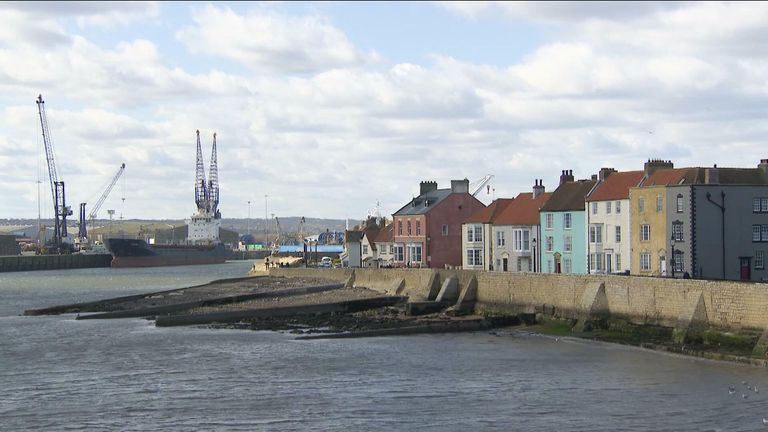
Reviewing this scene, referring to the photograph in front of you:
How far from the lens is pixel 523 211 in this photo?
81688 millimetres

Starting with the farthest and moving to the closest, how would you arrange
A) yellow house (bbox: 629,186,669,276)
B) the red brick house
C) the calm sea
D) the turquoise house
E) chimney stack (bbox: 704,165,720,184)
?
1. the red brick house
2. the turquoise house
3. yellow house (bbox: 629,186,669,276)
4. chimney stack (bbox: 704,165,720,184)
5. the calm sea

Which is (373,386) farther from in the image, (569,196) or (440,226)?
(440,226)

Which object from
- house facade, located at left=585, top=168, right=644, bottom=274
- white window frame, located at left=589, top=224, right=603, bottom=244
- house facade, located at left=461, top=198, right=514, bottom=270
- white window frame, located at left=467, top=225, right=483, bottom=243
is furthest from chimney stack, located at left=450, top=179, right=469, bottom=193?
white window frame, located at left=589, top=224, right=603, bottom=244

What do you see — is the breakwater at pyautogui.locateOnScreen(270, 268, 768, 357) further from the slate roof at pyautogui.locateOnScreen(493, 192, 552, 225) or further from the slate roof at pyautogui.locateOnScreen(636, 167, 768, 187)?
the slate roof at pyautogui.locateOnScreen(636, 167, 768, 187)

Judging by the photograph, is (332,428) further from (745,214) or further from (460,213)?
(460,213)

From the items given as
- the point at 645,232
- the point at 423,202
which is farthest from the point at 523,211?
the point at 645,232

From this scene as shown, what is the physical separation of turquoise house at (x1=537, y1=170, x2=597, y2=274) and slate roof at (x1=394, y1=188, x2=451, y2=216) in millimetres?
16528

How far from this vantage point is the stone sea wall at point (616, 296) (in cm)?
4228

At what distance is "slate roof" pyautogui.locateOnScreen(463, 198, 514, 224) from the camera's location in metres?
84.9

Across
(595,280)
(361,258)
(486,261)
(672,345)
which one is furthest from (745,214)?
(361,258)

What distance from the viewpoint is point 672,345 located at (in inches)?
1741

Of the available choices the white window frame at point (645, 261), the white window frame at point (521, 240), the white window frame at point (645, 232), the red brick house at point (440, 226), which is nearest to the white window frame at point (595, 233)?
the white window frame at point (645, 232)

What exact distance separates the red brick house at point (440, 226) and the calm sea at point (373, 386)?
37.0 m

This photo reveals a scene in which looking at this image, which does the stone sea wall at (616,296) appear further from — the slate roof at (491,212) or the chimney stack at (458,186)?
the chimney stack at (458,186)
